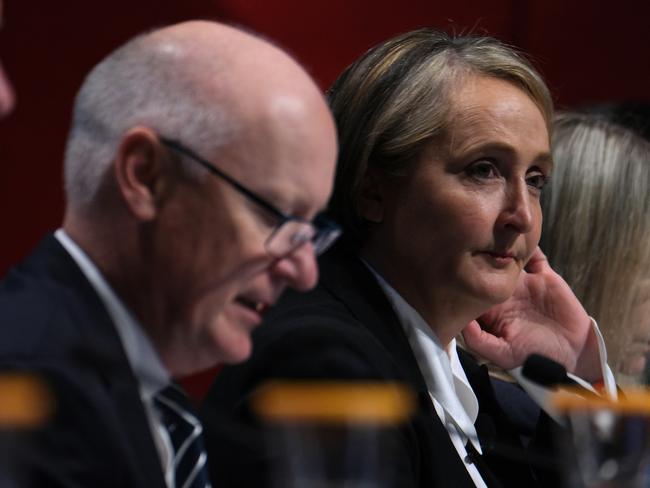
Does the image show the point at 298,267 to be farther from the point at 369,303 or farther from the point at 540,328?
the point at 540,328

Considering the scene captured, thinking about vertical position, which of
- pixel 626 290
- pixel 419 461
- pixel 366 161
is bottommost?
pixel 626 290

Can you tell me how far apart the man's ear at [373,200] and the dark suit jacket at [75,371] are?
0.69m

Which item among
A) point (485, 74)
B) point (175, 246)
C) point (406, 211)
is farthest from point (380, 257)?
point (175, 246)

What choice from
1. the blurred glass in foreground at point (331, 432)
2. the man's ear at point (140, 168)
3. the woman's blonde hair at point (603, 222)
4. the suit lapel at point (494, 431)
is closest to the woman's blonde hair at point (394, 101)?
the suit lapel at point (494, 431)

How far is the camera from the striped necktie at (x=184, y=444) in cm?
145

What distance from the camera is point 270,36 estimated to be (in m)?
2.91

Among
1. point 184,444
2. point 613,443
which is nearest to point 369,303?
point 184,444

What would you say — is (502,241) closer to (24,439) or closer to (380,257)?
(380,257)

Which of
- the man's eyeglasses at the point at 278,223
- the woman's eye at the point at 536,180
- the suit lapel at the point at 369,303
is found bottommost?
the suit lapel at the point at 369,303

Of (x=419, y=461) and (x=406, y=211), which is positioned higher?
(x=406, y=211)

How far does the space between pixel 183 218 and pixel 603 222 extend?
123cm

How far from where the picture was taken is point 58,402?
1226 mm

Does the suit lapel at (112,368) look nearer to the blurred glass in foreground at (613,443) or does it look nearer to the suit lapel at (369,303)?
the blurred glass in foreground at (613,443)

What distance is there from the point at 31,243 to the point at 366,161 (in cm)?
89
